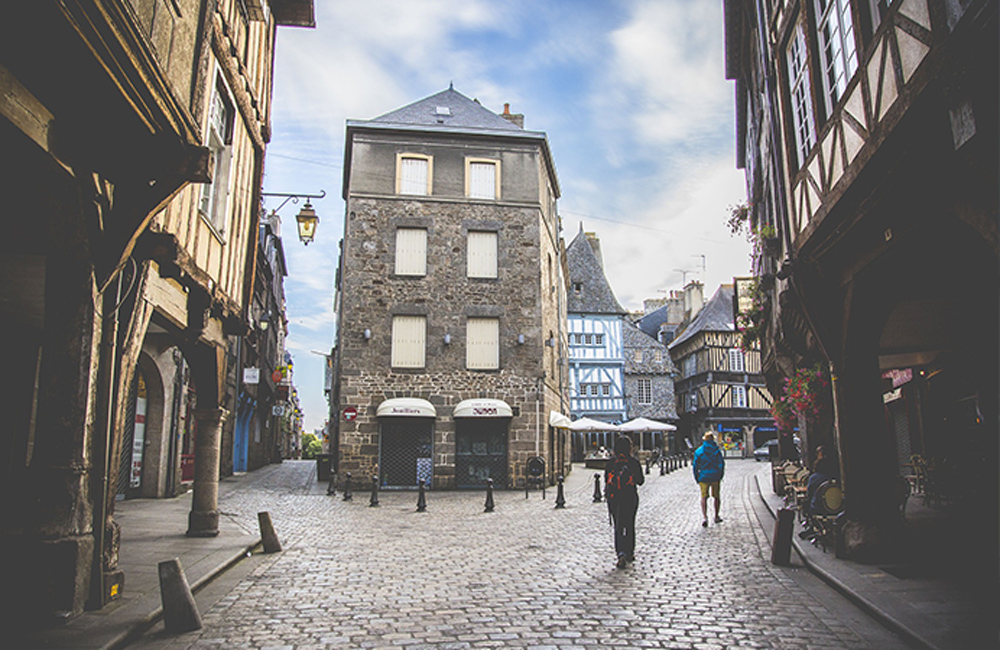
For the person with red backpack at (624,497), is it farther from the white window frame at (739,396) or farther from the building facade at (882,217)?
the white window frame at (739,396)

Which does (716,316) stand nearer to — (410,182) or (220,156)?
(410,182)

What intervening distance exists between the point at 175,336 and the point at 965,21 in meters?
8.09

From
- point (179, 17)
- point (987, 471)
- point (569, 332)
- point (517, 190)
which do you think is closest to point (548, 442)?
point (517, 190)

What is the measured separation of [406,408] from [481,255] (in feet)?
16.8

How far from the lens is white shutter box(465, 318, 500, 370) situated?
67.2ft

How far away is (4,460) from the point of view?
9.40 meters

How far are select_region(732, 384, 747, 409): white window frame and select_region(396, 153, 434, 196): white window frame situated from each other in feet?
95.4

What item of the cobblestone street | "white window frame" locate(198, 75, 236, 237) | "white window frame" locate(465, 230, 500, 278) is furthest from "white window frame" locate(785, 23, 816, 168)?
"white window frame" locate(465, 230, 500, 278)

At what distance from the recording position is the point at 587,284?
42.5 metres

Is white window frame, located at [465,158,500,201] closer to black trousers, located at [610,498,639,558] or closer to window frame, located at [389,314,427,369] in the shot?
window frame, located at [389,314,427,369]

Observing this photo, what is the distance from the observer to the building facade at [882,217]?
4.36m

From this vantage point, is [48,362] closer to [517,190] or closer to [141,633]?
[141,633]

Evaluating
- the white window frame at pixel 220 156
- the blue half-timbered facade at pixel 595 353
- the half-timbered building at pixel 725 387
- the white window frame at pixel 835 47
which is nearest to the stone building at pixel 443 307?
the white window frame at pixel 220 156

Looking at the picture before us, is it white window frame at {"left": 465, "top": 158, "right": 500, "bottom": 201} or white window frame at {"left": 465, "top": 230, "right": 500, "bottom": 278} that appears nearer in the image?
white window frame at {"left": 465, "top": 230, "right": 500, "bottom": 278}
